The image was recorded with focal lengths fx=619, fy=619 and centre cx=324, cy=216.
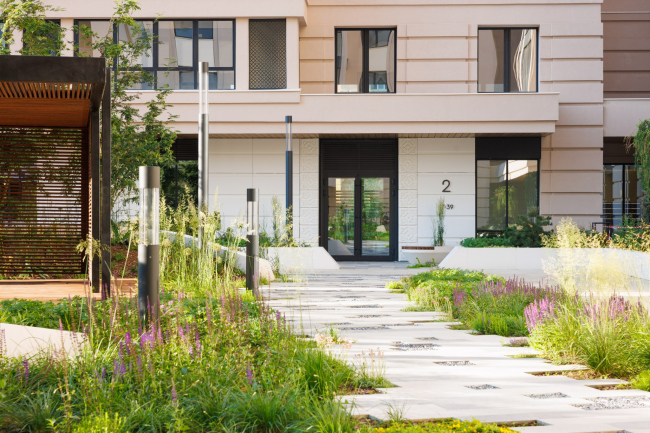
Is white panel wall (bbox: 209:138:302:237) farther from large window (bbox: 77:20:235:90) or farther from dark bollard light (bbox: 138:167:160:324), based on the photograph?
dark bollard light (bbox: 138:167:160:324)

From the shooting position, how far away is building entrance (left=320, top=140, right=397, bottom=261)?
18344 mm

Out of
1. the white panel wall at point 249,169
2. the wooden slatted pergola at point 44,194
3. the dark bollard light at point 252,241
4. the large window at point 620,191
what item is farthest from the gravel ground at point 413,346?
the large window at point 620,191

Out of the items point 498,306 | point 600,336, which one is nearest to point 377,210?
point 498,306

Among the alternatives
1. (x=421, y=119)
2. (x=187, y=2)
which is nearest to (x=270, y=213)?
(x=421, y=119)

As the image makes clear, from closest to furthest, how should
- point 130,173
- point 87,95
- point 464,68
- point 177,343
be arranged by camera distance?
point 177,343
point 87,95
point 130,173
point 464,68

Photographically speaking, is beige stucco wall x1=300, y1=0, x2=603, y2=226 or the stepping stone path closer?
the stepping stone path

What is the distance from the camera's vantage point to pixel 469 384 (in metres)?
4.22

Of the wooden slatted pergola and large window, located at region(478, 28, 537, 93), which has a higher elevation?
large window, located at region(478, 28, 537, 93)

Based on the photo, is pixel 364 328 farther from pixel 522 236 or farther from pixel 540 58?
pixel 540 58

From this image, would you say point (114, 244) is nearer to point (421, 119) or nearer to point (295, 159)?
point (295, 159)

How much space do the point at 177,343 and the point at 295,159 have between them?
Answer: 47.2ft

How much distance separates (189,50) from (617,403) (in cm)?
1560

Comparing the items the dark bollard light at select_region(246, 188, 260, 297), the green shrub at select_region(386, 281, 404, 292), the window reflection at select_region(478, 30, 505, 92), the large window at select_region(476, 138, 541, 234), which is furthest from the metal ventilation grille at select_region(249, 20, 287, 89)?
the dark bollard light at select_region(246, 188, 260, 297)

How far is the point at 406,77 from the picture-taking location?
705 inches
